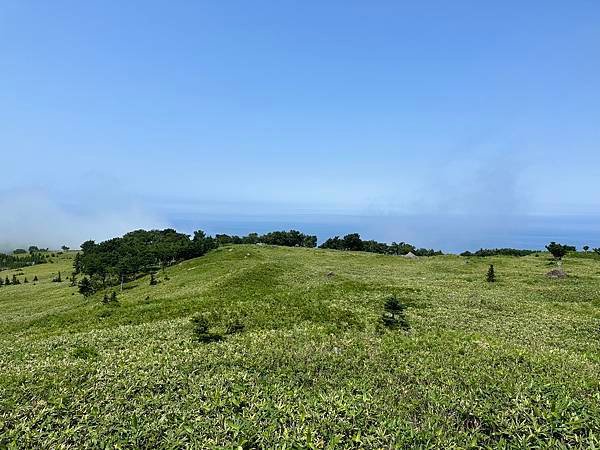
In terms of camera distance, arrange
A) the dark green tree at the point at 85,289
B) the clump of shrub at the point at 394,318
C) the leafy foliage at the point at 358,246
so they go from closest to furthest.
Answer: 1. the clump of shrub at the point at 394,318
2. the dark green tree at the point at 85,289
3. the leafy foliage at the point at 358,246

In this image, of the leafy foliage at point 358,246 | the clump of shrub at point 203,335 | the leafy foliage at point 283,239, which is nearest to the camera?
the clump of shrub at point 203,335

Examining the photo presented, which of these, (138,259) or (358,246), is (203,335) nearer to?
(138,259)

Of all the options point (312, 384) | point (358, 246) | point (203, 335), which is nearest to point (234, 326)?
point (203, 335)

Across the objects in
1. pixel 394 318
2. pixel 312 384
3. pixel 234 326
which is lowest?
pixel 394 318

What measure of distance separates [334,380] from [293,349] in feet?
13.5

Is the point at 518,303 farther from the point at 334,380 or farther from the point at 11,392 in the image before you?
the point at 11,392

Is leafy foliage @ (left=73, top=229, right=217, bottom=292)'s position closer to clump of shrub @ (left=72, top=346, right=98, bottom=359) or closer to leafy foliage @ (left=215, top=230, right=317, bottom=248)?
leafy foliage @ (left=215, top=230, right=317, bottom=248)

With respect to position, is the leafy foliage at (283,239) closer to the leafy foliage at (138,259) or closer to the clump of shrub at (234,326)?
the leafy foliage at (138,259)

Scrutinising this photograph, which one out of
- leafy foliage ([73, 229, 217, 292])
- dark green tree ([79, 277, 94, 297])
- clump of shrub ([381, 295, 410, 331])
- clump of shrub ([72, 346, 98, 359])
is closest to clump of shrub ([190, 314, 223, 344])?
clump of shrub ([72, 346, 98, 359])

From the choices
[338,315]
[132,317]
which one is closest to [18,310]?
[132,317]

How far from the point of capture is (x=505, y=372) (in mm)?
14516

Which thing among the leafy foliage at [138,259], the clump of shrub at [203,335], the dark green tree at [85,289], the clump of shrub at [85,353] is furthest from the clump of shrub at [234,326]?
the leafy foliage at [138,259]

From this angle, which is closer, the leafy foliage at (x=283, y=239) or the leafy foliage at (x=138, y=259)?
the leafy foliage at (x=138, y=259)

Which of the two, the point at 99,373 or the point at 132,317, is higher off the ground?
the point at 99,373
